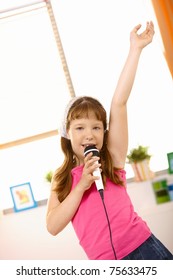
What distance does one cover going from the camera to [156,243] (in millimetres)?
717

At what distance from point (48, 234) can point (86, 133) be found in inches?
45.2

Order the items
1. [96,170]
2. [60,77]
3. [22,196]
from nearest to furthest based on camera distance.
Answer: [96,170] < [22,196] < [60,77]

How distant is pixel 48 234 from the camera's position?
1734mm

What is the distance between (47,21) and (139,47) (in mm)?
1287

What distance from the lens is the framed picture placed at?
1.75m

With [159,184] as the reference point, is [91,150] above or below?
above

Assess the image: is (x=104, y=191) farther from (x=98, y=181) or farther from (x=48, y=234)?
(x=48, y=234)

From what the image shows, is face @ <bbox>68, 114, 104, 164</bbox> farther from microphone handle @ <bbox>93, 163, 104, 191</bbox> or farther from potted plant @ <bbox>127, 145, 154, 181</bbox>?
potted plant @ <bbox>127, 145, 154, 181</bbox>

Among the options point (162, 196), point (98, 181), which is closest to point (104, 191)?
point (98, 181)

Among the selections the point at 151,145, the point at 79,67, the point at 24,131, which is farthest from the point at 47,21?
the point at 151,145

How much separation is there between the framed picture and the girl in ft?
3.30
